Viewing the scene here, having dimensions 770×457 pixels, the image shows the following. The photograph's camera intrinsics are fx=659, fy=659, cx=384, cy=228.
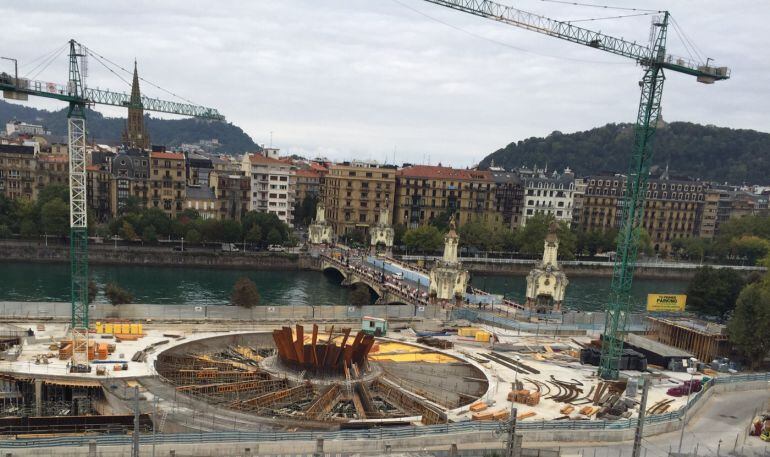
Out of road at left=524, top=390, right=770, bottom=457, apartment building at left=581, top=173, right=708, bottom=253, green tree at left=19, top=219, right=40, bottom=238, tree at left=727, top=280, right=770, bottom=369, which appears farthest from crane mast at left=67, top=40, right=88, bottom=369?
apartment building at left=581, top=173, right=708, bottom=253

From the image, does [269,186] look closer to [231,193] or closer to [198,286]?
[231,193]

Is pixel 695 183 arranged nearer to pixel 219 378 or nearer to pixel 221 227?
pixel 221 227

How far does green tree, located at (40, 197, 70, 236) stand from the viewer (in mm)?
91688

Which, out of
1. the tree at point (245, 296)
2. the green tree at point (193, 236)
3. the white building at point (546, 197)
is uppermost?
the white building at point (546, 197)

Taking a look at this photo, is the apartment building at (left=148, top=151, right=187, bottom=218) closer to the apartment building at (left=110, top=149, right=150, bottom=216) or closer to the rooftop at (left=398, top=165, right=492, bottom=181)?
the apartment building at (left=110, top=149, right=150, bottom=216)

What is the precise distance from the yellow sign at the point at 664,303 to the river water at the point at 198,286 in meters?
20.2

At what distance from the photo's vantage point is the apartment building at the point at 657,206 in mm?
134625

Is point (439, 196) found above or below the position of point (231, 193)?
above

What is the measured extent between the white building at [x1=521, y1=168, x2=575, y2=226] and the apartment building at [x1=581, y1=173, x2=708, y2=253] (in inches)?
251

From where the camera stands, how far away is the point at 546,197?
130875mm

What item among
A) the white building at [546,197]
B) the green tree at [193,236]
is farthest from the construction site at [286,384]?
the white building at [546,197]

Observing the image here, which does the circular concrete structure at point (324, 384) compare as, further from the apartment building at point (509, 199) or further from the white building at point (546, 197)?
the white building at point (546, 197)

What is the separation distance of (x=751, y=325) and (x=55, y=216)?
8540cm

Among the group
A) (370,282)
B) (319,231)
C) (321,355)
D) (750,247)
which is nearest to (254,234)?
(319,231)
